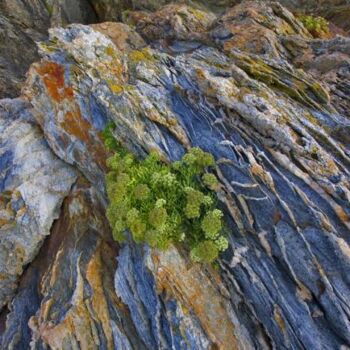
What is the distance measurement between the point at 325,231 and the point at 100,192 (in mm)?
8626

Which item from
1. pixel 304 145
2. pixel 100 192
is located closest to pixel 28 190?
pixel 100 192

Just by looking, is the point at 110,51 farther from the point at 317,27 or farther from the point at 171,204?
the point at 317,27

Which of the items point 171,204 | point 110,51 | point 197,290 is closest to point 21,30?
point 110,51

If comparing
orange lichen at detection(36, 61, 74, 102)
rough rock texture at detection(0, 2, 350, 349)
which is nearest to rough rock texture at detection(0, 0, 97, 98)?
rough rock texture at detection(0, 2, 350, 349)

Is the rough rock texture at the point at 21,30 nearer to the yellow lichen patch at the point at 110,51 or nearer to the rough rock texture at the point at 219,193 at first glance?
the rough rock texture at the point at 219,193

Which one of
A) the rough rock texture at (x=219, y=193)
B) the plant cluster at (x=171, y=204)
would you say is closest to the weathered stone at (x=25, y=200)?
the rough rock texture at (x=219, y=193)

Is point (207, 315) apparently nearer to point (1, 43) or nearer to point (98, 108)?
point (98, 108)

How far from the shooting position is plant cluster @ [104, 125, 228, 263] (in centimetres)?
951

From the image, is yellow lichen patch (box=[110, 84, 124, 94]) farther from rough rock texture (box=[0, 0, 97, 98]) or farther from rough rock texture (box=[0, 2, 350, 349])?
rough rock texture (box=[0, 0, 97, 98])

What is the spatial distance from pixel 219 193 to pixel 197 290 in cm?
310

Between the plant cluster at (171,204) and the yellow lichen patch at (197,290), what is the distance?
1.69 ft

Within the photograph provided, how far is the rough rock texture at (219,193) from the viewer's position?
8.71 meters

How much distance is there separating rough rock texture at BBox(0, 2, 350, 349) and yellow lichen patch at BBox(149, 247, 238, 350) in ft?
0.11

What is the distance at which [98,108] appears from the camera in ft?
42.3
